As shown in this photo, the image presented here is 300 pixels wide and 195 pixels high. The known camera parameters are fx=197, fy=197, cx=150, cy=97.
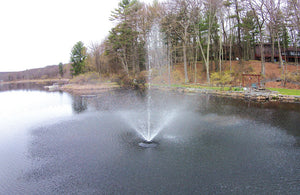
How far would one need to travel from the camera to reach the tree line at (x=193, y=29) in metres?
24.2

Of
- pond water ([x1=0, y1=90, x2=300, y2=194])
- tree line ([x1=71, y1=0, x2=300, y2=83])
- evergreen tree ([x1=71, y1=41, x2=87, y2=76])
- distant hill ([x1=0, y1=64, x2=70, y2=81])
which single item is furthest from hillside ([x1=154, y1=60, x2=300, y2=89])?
distant hill ([x1=0, y1=64, x2=70, y2=81])

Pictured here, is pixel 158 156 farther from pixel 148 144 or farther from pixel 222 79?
pixel 222 79

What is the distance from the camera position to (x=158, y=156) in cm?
710

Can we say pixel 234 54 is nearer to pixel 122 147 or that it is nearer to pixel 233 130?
pixel 233 130

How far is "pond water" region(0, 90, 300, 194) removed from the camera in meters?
5.45

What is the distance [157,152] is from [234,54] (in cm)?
3577

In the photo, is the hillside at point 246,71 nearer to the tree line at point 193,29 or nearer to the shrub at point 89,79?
the tree line at point 193,29

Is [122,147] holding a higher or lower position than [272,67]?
lower

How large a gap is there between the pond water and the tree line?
1650 centimetres

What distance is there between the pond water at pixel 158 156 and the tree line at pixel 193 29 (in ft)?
54.1

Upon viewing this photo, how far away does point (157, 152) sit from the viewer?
293 inches

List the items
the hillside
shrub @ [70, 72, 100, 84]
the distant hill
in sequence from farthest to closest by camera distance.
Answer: the distant hill, shrub @ [70, 72, 100, 84], the hillside

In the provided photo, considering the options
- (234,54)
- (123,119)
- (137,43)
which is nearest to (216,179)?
(123,119)

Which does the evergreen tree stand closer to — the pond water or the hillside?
the hillside
